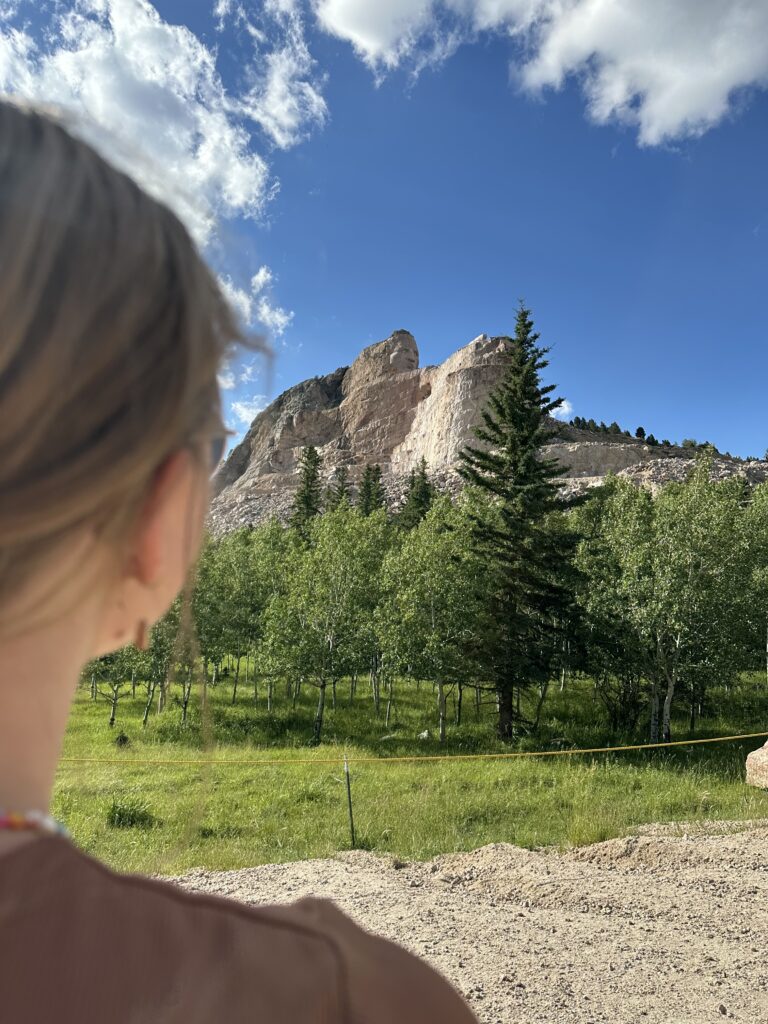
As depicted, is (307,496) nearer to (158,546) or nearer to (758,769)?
(758,769)

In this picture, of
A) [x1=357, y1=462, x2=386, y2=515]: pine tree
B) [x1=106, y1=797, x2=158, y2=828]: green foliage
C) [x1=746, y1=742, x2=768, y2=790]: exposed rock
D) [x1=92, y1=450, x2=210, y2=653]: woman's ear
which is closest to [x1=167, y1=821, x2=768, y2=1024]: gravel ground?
[x1=746, y1=742, x2=768, y2=790]: exposed rock

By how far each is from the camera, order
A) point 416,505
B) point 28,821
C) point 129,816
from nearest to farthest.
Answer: point 28,821 → point 129,816 → point 416,505

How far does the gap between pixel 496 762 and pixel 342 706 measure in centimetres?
1319

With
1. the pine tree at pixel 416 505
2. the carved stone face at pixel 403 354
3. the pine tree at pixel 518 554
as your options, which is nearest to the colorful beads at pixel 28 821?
the pine tree at pixel 518 554

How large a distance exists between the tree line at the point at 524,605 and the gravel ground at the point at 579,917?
1247 cm

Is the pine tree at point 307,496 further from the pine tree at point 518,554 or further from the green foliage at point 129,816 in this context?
the green foliage at point 129,816

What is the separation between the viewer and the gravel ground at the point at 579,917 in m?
4.62

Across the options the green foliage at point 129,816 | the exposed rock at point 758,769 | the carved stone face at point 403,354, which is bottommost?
the green foliage at point 129,816

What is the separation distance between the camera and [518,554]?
21.2 m

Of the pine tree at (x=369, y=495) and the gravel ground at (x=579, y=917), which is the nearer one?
the gravel ground at (x=579, y=917)

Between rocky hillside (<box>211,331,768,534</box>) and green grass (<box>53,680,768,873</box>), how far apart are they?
50.5m

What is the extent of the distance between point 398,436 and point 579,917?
4130 inches

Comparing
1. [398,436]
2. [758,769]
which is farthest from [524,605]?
[398,436]

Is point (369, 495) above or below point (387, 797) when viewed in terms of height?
above
